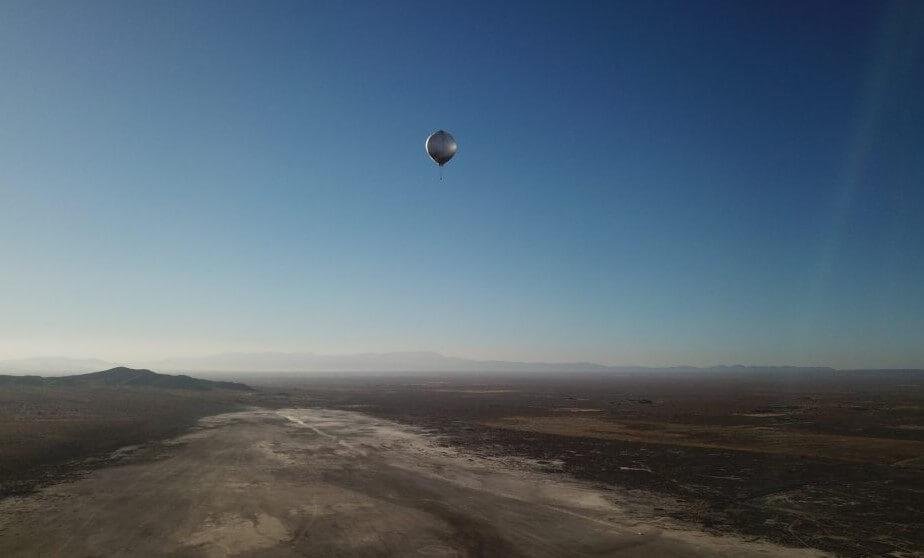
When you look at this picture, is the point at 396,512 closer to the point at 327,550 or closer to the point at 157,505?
the point at 327,550

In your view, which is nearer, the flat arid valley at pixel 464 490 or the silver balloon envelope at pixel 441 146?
the flat arid valley at pixel 464 490

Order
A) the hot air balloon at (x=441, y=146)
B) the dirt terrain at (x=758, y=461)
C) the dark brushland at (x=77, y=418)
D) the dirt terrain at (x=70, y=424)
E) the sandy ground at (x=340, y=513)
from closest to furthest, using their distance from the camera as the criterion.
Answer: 1. the sandy ground at (x=340, y=513)
2. the dirt terrain at (x=758, y=461)
3. the dirt terrain at (x=70, y=424)
4. the dark brushland at (x=77, y=418)
5. the hot air balloon at (x=441, y=146)

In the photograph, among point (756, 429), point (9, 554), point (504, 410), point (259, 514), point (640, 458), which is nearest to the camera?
point (9, 554)

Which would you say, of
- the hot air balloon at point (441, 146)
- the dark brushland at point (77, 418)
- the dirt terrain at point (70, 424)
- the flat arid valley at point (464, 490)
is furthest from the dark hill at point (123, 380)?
→ the hot air balloon at point (441, 146)

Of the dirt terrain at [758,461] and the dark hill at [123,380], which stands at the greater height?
the dark hill at [123,380]

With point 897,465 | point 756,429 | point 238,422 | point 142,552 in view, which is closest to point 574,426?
point 756,429

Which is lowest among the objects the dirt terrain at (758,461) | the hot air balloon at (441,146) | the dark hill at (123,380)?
the dirt terrain at (758,461)

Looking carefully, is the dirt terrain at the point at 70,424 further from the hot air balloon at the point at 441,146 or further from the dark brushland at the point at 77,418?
the hot air balloon at the point at 441,146

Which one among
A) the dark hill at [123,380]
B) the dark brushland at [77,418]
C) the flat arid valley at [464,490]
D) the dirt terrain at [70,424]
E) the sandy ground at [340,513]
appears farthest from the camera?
the dark hill at [123,380]
